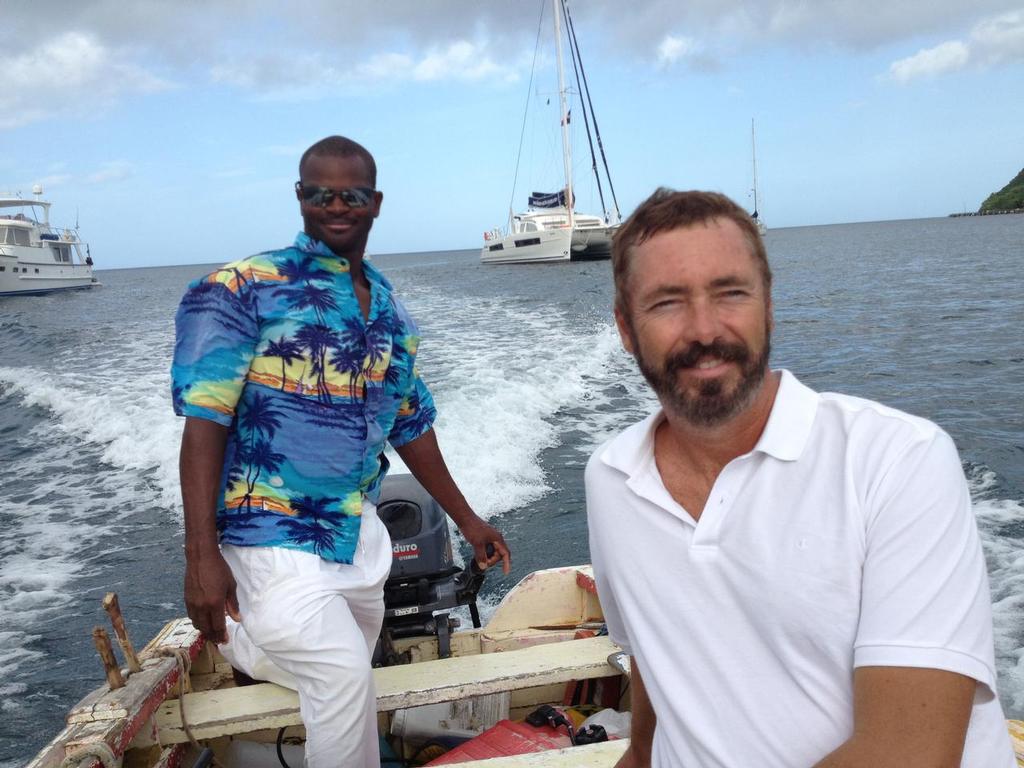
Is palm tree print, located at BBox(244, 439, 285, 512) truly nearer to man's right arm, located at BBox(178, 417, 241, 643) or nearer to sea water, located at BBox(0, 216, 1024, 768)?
man's right arm, located at BBox(178, 417, 241, 643)

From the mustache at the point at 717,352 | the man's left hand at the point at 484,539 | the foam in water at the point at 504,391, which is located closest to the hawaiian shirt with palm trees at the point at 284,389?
the man's left hand at the point at 484,539

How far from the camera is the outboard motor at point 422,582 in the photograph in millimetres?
3377

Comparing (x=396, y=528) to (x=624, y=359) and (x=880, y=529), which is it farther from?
(x=624, y=359)

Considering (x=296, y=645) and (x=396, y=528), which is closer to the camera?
(x=296, y=645)

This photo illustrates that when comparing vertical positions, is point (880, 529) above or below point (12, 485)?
above

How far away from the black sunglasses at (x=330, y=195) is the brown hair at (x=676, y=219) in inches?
45.5

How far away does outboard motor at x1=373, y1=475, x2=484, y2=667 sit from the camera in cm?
338

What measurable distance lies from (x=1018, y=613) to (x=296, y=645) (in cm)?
461

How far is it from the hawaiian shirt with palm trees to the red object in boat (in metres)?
0.86

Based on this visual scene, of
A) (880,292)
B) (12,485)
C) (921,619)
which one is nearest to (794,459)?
(921,619)

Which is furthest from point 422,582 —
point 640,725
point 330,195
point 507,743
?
point 640,725

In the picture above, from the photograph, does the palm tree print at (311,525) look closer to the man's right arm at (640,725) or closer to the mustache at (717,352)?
the man's right arm at (640,725)

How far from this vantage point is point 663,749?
1345 millimetres

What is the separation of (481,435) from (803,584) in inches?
307
